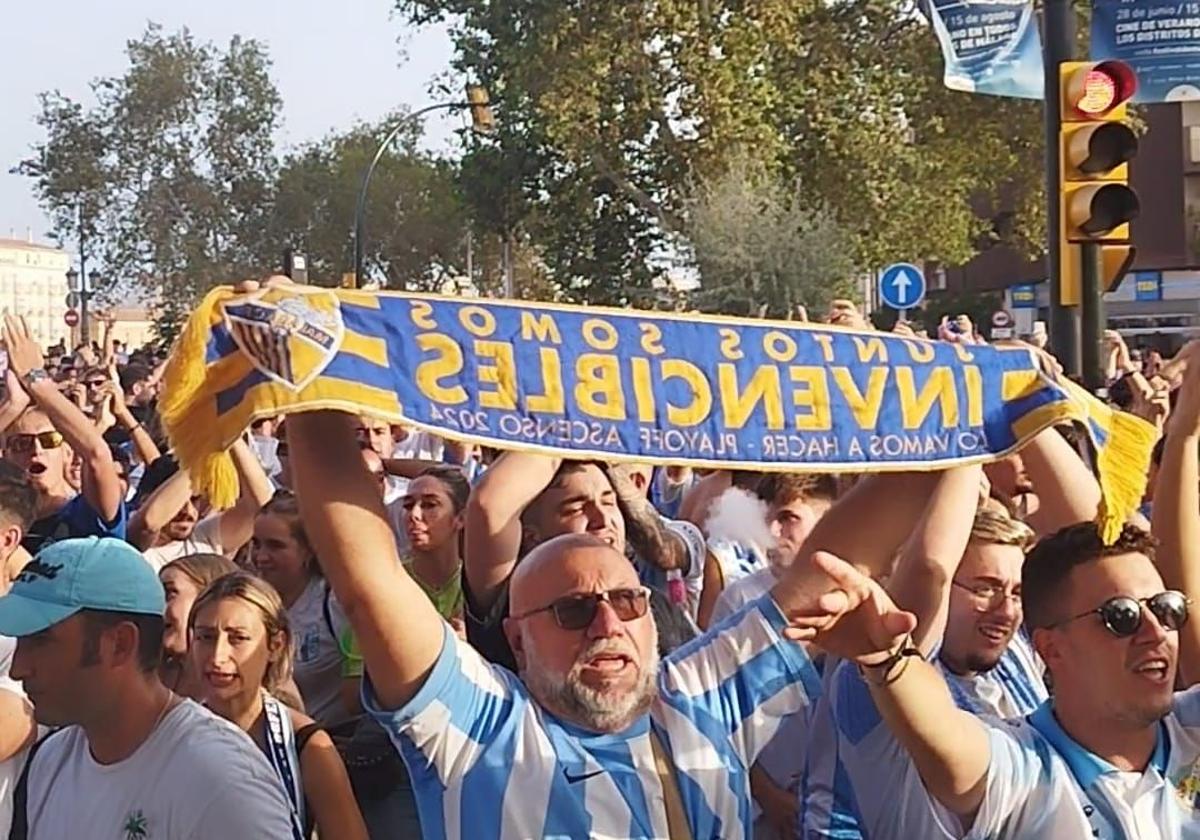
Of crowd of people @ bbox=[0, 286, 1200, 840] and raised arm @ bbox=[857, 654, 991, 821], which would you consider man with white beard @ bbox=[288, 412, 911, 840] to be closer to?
crowd of people @ bbox=[0, 286, 1200, 840]

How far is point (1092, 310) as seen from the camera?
855 centimetres

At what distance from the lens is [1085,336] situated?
8.61m

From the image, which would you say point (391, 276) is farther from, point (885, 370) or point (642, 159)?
point (885, 370)

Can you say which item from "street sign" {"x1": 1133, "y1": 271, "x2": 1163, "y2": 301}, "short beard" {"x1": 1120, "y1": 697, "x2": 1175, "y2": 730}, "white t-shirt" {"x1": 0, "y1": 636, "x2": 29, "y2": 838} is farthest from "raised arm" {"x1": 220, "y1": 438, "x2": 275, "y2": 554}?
"street sign" {"x1": 1133, "y1": 271, "x2": 1163, "y2": 301}

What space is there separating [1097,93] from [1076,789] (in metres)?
5.74

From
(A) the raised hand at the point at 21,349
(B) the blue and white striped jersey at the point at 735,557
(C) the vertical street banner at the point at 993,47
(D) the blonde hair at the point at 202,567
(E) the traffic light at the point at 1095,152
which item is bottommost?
(D) the blonde hair at the point at 202,567

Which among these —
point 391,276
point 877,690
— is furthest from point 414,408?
point 391,276

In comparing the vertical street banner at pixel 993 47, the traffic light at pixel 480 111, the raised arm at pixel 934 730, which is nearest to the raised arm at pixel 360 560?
the raised arm at pixel 934 730

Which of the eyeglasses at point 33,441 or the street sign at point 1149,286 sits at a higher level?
the street sign at point 1149,286

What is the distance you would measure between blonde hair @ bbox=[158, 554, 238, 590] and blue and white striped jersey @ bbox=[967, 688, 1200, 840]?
2.22 metres

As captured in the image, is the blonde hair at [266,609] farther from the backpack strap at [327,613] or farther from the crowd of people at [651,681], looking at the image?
the backpack strap at [327,613]

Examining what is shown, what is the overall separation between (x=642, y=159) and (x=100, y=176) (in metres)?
22.3

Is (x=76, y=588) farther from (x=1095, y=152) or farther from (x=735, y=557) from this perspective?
(x=1095, y=152)

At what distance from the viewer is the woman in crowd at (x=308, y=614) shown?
17.1 ft
